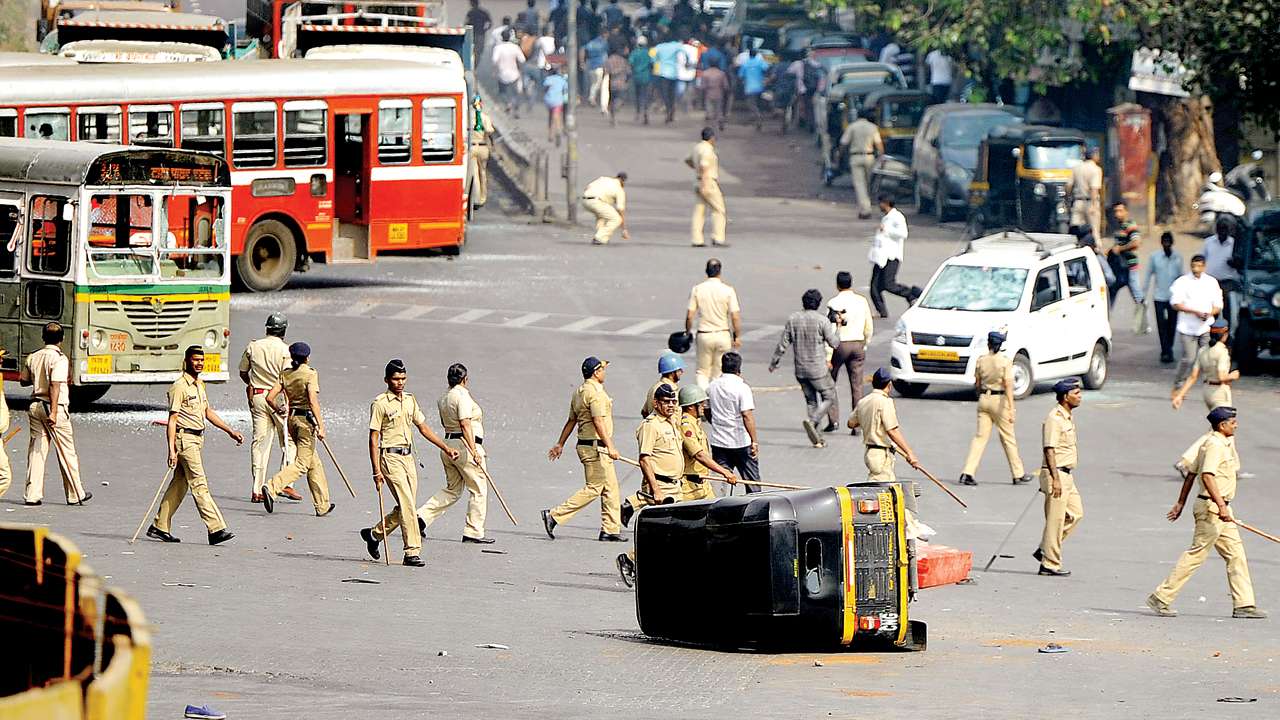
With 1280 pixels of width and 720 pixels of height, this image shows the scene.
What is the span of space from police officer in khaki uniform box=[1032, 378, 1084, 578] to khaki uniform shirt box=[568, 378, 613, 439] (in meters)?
3.32

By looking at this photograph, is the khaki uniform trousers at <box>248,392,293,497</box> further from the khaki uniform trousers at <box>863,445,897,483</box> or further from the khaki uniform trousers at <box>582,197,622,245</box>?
the khaki uniform trousers at <box>582,197,622,245</box>

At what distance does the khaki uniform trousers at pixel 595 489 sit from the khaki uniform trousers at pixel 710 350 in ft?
16.5

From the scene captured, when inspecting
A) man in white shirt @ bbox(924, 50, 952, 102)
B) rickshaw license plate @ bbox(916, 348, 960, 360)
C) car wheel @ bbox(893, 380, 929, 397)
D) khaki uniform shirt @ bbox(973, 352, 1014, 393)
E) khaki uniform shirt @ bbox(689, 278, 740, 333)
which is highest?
man in white shirt @ bbox(924, 50, 952, 102)

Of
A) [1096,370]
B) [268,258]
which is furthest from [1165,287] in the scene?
[268,258]

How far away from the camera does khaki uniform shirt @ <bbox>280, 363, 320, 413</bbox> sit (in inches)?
666

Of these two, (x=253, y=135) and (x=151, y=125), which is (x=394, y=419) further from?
(x=253, y=135)

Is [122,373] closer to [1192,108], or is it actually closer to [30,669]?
[30,669]

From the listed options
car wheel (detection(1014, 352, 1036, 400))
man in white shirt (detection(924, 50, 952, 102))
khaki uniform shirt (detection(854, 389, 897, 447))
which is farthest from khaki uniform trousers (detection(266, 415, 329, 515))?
man in white shirt (detection(924, 50, 952, 102))

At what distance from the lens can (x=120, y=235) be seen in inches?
816

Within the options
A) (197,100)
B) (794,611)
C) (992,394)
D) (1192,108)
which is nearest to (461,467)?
(794,611)

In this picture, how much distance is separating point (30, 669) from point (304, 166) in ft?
71.8

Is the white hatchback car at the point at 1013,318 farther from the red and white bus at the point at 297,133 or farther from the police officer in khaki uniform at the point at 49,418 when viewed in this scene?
the police officer in khaki uniform at the point at 49,418

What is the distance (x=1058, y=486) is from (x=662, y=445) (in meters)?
3.09

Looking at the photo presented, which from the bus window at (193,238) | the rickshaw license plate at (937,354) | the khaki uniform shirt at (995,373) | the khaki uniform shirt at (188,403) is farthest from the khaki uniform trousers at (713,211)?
the khaki uniform shirt at (188,403)
